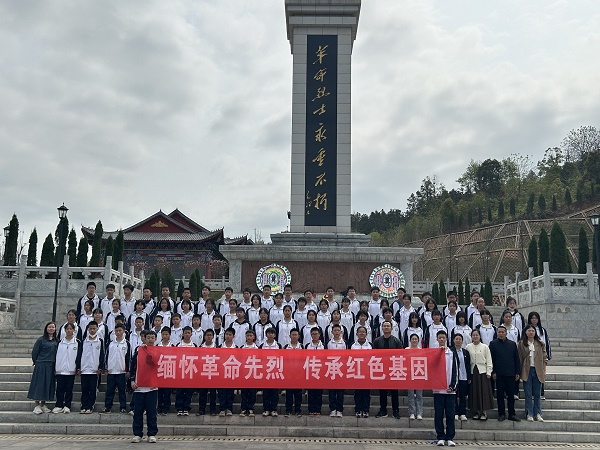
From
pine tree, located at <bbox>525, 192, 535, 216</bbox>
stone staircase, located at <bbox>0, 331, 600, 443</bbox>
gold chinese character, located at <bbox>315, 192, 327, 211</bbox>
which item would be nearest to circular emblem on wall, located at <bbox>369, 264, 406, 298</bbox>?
gold chinese character, located at <bbox>315, 192, 327, 211</bbox>

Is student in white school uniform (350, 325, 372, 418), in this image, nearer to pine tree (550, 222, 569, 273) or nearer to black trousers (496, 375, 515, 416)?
black trousers (496, 375, 515, 416)

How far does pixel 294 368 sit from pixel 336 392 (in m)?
0.70

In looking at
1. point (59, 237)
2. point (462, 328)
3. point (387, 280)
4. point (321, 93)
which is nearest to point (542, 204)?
point (321, 93)

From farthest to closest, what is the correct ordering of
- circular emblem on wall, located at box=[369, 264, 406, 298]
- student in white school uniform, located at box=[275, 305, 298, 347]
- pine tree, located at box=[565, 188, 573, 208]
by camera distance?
pine tree, located at box=[565, 188, 573, 208], circular emblem on wall, located at box=[369, 264, 406, 298], student in white school uniform, located at box=[275, 305, 298, 347]

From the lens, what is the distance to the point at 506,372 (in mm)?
7352

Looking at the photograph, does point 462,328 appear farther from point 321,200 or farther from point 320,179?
point 320,179

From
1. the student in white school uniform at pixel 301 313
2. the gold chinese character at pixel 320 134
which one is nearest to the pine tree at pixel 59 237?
the gold chinese character at pixel 320 134

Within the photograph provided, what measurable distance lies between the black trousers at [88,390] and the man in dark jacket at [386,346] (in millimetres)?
3925

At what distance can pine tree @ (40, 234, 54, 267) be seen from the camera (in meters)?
22.8

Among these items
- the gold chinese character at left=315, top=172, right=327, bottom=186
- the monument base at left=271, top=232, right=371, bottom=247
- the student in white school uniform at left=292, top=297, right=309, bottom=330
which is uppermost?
the gold chinese character at left=315, top=172, right=327, bottom=186

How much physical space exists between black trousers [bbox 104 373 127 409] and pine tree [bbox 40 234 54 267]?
55.7 feet

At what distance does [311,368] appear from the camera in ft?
24.3

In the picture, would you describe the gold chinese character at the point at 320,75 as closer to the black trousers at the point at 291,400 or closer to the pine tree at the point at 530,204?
the black trousers at the point at 291,400

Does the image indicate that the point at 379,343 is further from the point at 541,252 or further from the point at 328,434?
the point at 541,252
